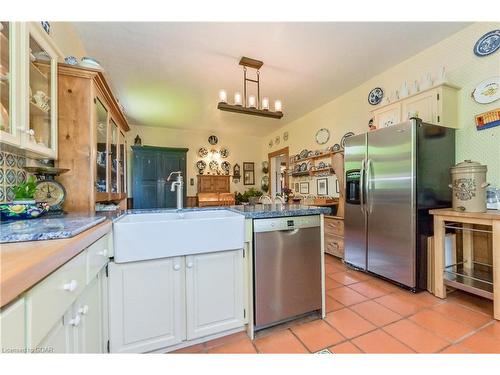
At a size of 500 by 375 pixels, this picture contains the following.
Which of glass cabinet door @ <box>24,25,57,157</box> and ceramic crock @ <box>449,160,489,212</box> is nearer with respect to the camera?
glass cabinet door @ <box>24,25,57,157</box>

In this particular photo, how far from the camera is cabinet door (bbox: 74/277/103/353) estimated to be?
0.91 meters

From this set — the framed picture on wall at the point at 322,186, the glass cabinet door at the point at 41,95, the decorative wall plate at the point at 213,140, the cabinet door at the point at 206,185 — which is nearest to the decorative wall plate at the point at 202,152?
the decorative wall plate at the point at 213,140

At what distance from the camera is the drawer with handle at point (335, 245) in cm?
317

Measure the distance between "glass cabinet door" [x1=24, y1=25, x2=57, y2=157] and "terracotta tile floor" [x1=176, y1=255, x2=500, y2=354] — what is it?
1601 mm

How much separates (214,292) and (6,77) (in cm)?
163

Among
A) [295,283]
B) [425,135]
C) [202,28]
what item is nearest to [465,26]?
[425,135]

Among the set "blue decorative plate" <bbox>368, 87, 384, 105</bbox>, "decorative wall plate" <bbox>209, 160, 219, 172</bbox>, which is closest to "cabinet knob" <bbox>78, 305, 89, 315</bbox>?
"blue decorative plate" <bbox>368, 87, 384, 105</bbox>

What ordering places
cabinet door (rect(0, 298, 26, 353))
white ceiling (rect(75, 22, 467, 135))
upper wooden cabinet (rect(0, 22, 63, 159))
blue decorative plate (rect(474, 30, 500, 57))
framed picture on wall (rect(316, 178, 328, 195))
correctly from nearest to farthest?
cabinet door (rect(0, 298, 26, 353))
upper wooden cabinet (rect(0, 22, 63, 159))
blue decorative plate (rect(474, 30, 500, 57))
white ceiling (rect(75, 22, 467, 135))
framed picture on wall (rect(316, 178, 328, 195))

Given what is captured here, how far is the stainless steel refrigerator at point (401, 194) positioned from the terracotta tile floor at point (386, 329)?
13.8 inches

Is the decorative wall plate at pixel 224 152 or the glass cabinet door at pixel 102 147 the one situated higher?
the decorative wall plate at pixel 224 152

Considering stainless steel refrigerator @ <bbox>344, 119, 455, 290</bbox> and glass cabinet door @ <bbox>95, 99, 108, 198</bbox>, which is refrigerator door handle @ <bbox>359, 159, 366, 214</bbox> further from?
glass cabinet door @ <bbox>95, 99, 108, 198</bbox>

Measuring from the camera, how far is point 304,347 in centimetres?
146

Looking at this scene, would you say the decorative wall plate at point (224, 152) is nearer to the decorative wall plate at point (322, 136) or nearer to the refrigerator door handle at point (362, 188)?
the decorative wall plate at point (322, 136)

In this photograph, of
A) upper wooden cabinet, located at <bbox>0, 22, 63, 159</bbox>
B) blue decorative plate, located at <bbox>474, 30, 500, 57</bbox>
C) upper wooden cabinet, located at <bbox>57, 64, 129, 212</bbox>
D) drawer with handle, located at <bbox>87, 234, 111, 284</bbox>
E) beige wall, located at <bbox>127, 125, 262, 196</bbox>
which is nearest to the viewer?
drawer with handle, located at <bbox>87, 234, 111, 284</bbox>
